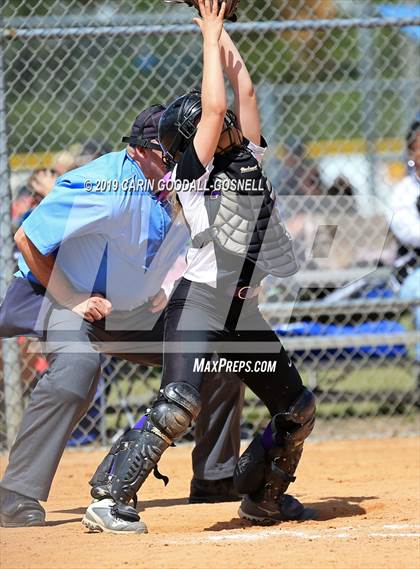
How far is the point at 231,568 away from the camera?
334 centimetres

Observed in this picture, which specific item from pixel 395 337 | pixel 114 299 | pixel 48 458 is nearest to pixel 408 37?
pixel 395 337

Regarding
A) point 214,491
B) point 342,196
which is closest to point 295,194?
point 342,196

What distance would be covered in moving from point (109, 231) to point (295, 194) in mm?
3393

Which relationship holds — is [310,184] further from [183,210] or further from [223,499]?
[183,210]

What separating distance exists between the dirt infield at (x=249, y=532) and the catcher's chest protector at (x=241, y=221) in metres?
1.07

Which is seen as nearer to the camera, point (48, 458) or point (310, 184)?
point (48, 458)

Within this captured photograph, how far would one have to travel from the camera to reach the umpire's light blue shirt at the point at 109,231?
4.52 metres

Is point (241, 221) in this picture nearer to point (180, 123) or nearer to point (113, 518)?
point (180, 123)

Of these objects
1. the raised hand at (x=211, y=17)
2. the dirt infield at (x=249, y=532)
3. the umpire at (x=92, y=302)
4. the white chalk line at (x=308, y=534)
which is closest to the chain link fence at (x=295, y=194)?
the dirt infield at (x=249, y=532)

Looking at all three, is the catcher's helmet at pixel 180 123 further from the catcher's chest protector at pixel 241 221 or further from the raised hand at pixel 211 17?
the raised hand at pixel 211 17

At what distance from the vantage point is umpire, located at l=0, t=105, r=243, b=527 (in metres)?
4.52

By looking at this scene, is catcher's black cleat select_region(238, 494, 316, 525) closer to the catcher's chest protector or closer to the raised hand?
the catcher's chest protector

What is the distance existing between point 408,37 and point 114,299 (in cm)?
491

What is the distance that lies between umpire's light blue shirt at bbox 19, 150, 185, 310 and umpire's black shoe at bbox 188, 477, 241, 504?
996 mm
